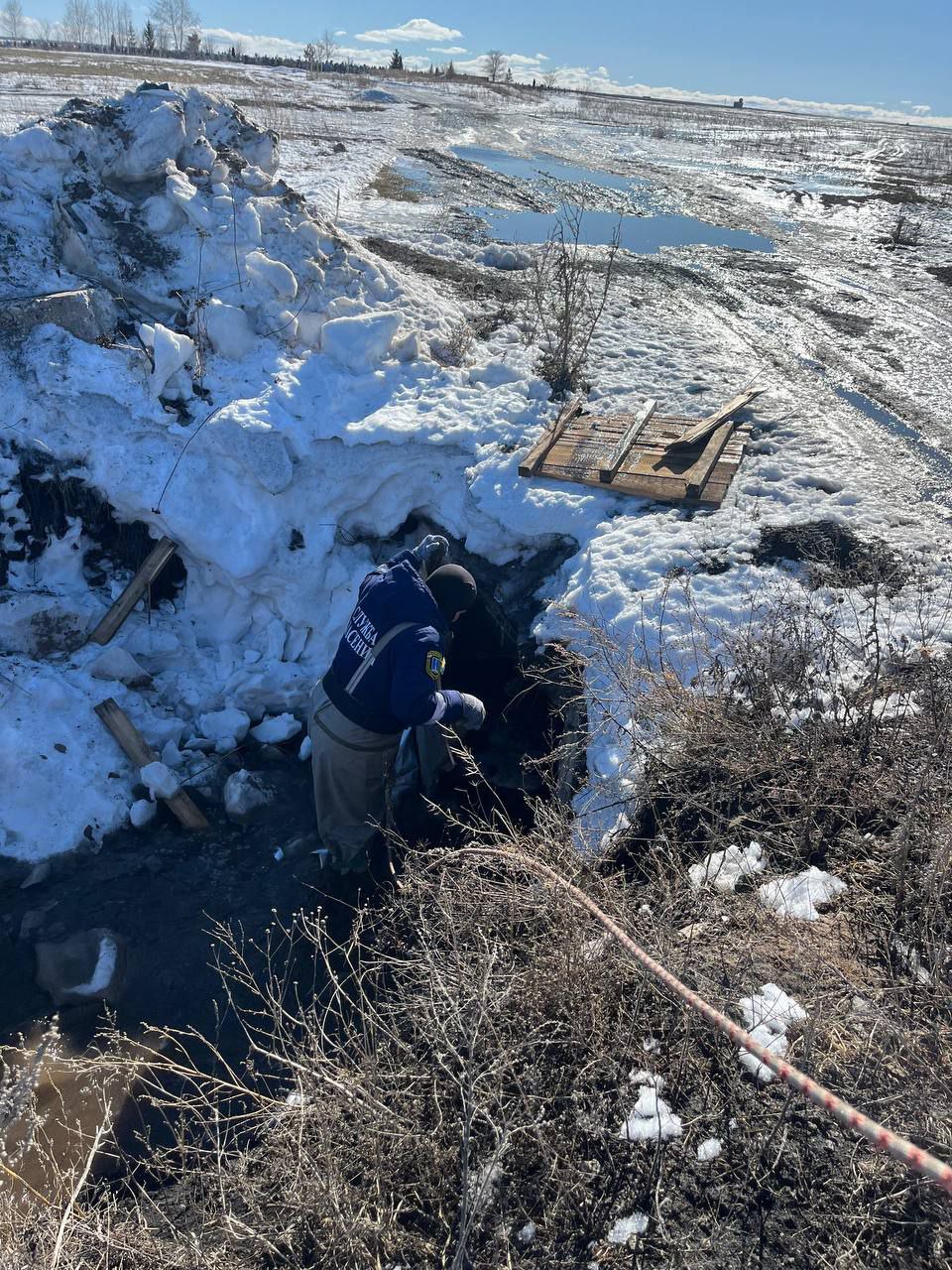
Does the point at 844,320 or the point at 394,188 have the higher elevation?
the point at 394,188

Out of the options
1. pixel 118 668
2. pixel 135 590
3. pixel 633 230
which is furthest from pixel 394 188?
pixel 118 668

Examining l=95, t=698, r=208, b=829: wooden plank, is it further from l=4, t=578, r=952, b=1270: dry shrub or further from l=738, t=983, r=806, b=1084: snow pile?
l=738, t=983, r=806, b=1084: snow pile

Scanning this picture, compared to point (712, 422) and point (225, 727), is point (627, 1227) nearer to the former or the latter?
point (225, 727)

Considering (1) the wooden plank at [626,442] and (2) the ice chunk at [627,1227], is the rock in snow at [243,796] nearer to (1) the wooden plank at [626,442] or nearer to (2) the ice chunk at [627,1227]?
(1) the wooden plank at [626,442]

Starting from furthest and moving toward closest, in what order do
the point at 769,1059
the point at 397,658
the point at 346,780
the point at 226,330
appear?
the point at 226,330, the point at 346,780, the point at 397,658, the point at 769,1059

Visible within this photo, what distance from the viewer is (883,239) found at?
13977mm

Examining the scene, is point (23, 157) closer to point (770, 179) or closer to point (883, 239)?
point (883, 239)

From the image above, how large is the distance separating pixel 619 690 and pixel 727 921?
5.74 ft

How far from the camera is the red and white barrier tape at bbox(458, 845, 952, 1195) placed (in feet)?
6.10

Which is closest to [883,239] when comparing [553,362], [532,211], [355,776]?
[532,211]

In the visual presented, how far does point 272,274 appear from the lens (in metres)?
7.53

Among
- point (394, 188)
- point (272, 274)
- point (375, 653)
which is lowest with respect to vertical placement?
point (375, 653)

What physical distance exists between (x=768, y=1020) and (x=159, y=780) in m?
4.28

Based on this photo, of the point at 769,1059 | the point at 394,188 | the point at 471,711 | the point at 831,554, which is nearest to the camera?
the point at 769,1059
